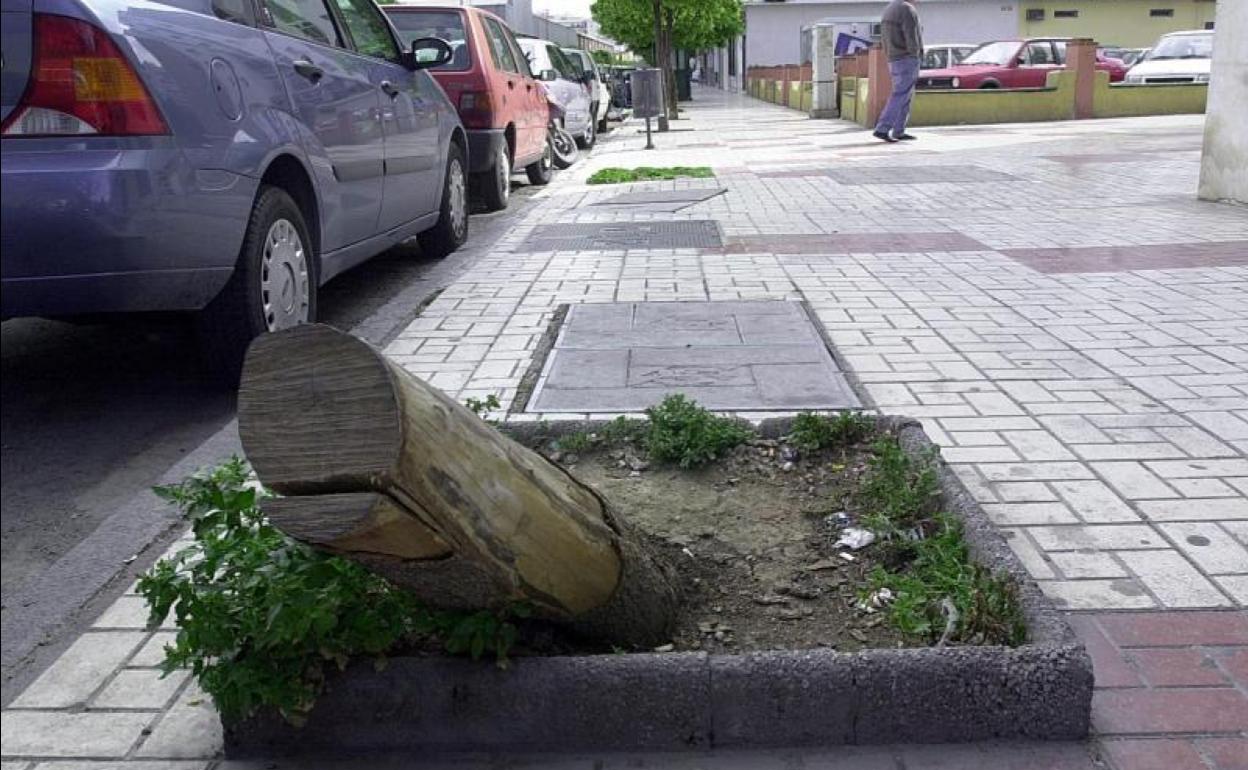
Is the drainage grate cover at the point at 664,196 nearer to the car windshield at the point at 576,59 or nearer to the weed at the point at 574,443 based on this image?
the weed at the point at 574,443

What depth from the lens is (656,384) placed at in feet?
17.0

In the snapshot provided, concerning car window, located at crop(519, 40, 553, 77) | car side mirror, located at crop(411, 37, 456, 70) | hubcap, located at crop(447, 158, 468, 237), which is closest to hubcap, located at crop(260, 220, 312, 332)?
Answer: car side mirror, located at crop(411, 37, 456, 70)

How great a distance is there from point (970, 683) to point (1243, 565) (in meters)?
1.25

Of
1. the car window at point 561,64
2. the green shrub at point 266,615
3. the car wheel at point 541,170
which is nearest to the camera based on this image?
the green shrub at point 266,615

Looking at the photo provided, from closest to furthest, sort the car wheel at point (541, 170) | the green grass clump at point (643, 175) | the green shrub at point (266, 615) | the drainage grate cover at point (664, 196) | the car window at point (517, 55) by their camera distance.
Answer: the green shrub at point (266, 615)
the drainage grate cover at point (664, 196)
the car window at point (517, 55)
the green grass clump at point (643, 175)
the car wheel at point (541, 170)

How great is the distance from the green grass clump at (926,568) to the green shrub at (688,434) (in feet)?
1.61

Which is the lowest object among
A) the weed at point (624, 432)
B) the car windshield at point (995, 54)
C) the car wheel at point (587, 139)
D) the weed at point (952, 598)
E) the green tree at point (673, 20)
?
the car wheel at point (587, 139)

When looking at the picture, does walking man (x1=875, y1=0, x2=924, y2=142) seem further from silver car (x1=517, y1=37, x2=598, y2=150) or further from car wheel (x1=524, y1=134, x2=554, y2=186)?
car wheel (x1=524, y1=134, x2=554, y2=186)

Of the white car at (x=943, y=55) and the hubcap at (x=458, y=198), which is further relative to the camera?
the white car at (x=943, y=55)

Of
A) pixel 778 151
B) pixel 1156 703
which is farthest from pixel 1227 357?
pixel 778 151

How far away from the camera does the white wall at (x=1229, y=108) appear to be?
10.2 m

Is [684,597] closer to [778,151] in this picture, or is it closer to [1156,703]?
[1156,703]

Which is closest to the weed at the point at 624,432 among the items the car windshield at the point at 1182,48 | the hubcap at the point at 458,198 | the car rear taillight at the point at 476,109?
the hubcap at the point at 458,198

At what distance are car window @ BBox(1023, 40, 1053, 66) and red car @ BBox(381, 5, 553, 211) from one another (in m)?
19.3
